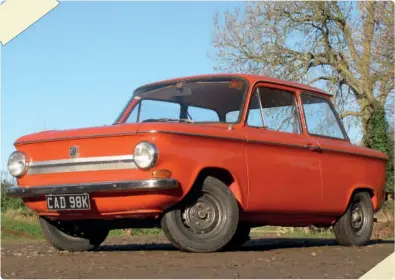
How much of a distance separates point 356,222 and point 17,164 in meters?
4.08

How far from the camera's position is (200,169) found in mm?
6383

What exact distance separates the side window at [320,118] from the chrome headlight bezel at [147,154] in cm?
271

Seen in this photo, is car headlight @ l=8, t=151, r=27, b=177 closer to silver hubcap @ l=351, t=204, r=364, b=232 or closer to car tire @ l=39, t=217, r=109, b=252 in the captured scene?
car tire @ l=39, t=217, r=109, b=252

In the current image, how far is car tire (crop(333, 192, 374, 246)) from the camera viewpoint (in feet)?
27.9

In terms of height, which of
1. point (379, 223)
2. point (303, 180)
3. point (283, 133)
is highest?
point (283, 133)

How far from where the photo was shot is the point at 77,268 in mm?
5375

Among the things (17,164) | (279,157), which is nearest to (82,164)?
(17,164)

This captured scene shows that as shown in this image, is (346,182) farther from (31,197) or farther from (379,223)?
(379,223)

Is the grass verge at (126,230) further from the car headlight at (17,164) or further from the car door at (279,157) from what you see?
the car headlight at (17,164)

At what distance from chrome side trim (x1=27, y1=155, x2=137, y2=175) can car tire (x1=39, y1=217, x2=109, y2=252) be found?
75 centimetres

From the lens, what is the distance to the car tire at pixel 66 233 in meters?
7.41

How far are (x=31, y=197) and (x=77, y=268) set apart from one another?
171cm

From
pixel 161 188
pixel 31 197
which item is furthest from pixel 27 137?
pixel 161 188

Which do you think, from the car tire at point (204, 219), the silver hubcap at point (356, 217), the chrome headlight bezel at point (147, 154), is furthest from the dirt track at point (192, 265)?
the silver hubcap at point (356, 217)
